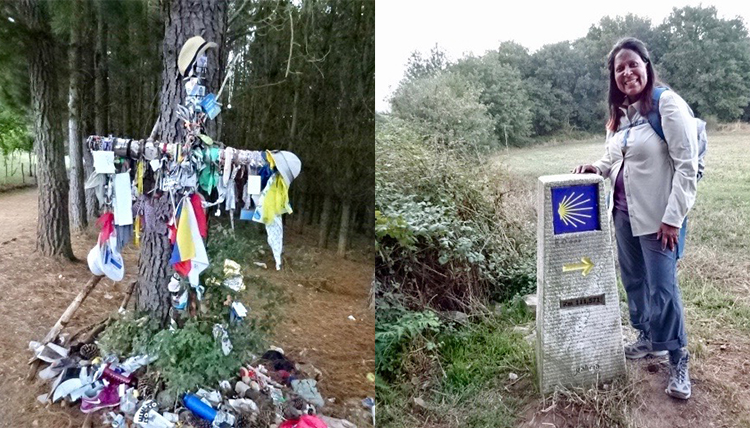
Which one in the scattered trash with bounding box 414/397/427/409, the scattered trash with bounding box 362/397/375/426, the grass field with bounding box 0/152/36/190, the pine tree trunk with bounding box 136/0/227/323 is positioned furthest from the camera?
the scattered trash with bounding box 362/397/375/426

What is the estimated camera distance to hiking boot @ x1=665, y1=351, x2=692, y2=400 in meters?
1.44

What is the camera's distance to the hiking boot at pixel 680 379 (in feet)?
4.74

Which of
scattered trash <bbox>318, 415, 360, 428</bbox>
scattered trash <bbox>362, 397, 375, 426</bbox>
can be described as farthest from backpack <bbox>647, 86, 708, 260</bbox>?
scattered trash <bbox>318, 415, 360, 428</bbox>

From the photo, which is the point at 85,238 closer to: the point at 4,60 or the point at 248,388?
the point at 4,60

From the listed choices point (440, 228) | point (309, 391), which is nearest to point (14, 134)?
point (309, 391)

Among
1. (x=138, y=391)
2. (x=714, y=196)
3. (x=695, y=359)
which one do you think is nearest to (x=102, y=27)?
(x=138, y=391)

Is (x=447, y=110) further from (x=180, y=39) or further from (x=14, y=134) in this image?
(x=14, y=134)

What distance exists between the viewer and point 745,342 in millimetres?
1458

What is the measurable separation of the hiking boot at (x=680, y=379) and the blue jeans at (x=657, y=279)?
43mm

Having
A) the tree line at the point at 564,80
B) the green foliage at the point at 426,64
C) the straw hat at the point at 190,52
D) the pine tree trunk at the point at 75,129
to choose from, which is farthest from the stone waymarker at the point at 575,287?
Answer: the pine tree trunk at the point at 75,129

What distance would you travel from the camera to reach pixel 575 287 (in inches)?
56.4

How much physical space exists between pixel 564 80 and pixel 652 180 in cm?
36

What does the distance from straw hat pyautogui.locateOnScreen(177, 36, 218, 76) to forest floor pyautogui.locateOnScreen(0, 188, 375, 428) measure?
666 mm

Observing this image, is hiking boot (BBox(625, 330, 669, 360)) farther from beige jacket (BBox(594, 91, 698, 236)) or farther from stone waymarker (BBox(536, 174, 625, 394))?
beige jacket (BBox(594, 91, 698, 236))
